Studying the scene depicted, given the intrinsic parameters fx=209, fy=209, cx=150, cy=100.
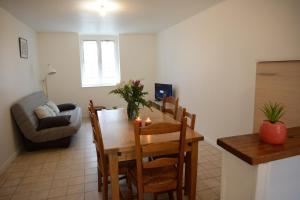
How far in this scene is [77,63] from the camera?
19.2 feet

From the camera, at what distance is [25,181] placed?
2691mm

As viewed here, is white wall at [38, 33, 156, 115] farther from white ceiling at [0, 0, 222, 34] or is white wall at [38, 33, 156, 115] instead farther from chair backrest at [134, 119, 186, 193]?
chair backrest at [134, 119, 186, 193]

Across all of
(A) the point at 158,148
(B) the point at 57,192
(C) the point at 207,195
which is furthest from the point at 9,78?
(C) the point at 207,195

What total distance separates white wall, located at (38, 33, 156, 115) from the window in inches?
8.8

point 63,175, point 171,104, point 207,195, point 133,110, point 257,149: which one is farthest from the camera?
point 171,104

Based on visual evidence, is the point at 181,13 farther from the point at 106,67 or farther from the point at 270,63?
the point at 106,67

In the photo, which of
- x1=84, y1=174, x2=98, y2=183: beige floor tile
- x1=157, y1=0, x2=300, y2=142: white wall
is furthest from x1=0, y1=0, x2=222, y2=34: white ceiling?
x1=84, y1=174, x2=98, y2=183: beige floor tile

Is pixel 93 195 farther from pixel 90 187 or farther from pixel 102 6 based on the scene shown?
pixel 102 6

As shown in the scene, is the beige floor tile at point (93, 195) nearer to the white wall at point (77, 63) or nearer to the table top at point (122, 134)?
the table top at point (122, 134)

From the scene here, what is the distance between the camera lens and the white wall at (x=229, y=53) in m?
2.29

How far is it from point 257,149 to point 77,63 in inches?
219

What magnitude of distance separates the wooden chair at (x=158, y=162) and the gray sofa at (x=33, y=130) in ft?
7.10

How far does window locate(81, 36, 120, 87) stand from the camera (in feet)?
19.9

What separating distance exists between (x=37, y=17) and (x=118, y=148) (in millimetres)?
3446
